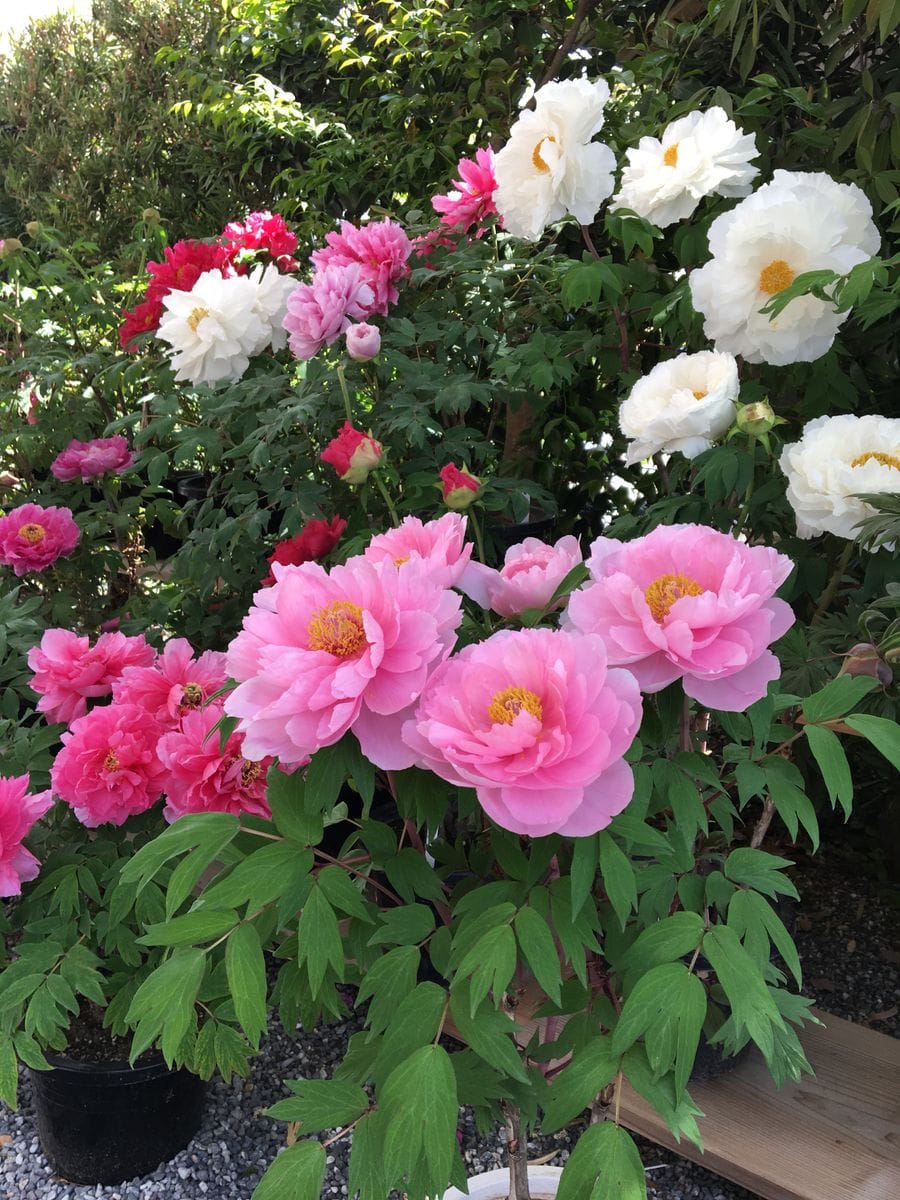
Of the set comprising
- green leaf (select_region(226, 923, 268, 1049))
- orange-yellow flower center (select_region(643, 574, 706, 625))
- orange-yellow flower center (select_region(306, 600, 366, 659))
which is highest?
orange-yellow flower center (select_region(306, 600, 366, 659))

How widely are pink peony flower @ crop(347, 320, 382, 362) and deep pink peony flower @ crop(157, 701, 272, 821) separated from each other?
24.4 inches

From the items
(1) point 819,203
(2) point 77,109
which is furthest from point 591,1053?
(2) point 77,109

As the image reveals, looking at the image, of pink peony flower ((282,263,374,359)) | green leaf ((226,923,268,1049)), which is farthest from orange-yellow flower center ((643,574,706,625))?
pink peony flower ((282,263,374,359))

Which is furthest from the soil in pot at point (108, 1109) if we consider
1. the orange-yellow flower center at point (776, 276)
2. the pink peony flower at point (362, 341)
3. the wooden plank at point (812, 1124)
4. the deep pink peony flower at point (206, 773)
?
the orange-yellow flower center at point (776, 276)

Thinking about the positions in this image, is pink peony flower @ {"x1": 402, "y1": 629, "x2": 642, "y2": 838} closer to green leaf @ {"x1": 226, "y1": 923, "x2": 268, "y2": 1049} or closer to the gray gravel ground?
green leaf @ {"x1": 226, "y1": 923, "x2": 268, "y2": 1049}

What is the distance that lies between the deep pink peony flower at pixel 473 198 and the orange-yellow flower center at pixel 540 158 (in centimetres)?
29

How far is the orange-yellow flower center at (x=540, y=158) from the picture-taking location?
131 cm

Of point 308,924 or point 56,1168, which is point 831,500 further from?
point 56,1168

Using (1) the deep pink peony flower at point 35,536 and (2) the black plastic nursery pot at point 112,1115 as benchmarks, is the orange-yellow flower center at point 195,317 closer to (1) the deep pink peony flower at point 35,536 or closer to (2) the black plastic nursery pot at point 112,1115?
(1) the deep pink peony flower at point 35,536

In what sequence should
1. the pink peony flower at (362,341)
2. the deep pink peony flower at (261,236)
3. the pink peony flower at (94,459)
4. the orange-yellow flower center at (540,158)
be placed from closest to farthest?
1. the orange-yellow flower center at (540,158)
2. the pink peony flower at (362,341)
3. the deep pink peony flower at (261,236)
4. the pink peony flower at (94,459)

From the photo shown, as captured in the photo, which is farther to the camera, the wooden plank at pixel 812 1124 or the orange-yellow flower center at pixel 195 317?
the orange-yellow flower center at pixel 195 317

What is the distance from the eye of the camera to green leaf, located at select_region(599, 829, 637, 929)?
1.87ft

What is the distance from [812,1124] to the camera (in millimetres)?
1348

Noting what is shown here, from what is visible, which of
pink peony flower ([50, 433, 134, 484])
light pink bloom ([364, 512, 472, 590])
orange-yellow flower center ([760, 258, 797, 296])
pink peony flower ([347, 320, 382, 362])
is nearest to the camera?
light pink bloom ([364, 512, 472, 590])
